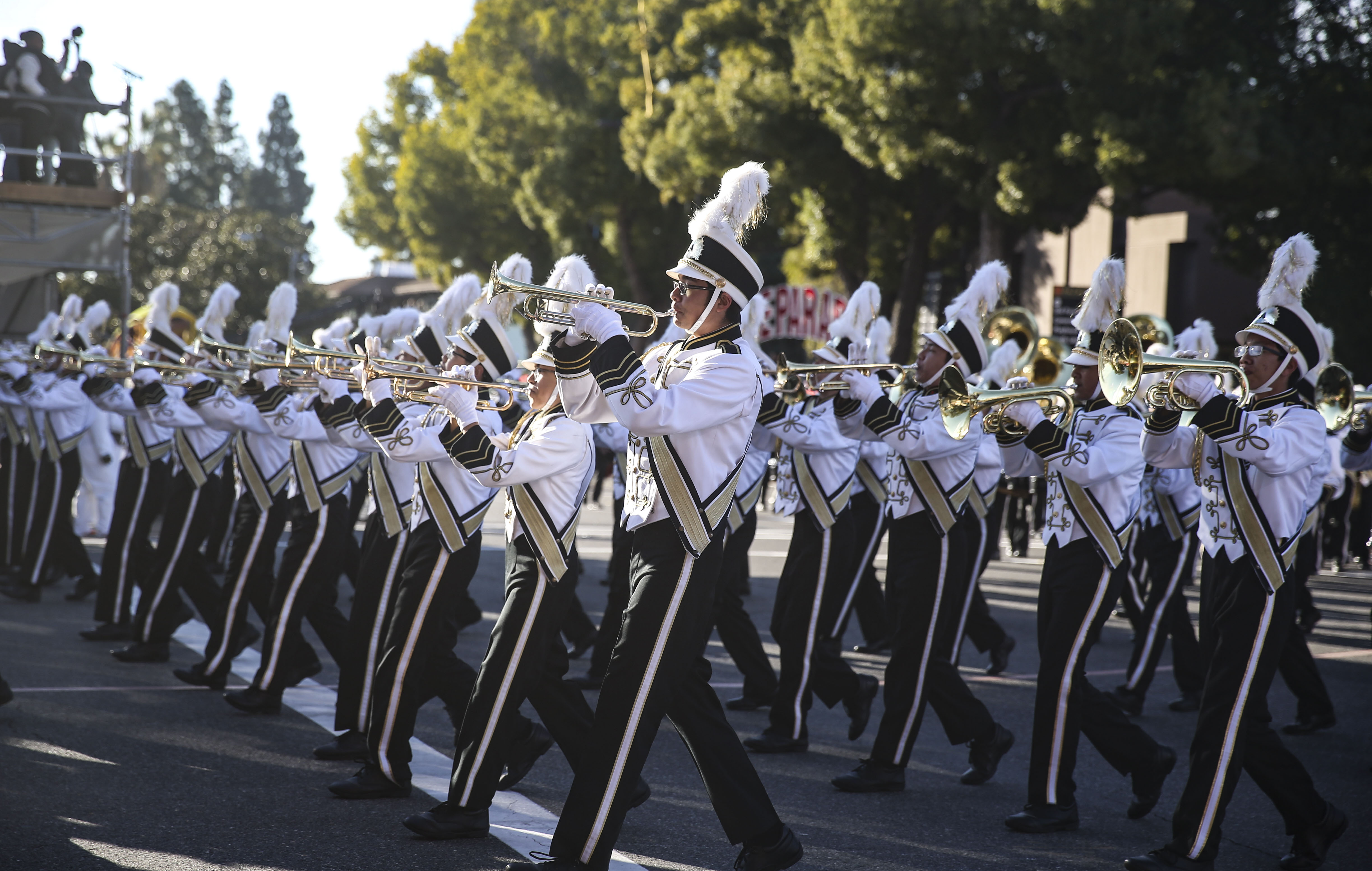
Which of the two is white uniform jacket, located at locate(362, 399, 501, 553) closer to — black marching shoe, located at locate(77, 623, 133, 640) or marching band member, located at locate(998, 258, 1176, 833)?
marching band member, located at locate(998, 258, 1176, 833)

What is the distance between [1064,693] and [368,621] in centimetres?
280

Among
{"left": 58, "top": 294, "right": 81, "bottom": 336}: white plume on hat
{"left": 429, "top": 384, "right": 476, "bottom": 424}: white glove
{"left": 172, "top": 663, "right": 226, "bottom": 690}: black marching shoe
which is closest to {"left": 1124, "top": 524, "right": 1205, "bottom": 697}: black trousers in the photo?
{"left": 429, "top": 384, "right": 476, "bottom": 424}: white glove

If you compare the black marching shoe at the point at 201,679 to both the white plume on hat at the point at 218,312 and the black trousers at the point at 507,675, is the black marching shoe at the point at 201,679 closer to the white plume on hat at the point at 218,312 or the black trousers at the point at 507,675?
the white plume on hat at the point at 218,312

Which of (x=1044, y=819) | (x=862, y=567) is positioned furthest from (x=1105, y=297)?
(x=862, y=567)

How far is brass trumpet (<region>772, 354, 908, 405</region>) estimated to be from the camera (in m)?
6.46

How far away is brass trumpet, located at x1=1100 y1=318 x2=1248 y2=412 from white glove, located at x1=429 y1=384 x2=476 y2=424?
2.37 meters

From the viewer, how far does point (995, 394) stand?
5.54 metres

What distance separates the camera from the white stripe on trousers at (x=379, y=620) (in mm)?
5508

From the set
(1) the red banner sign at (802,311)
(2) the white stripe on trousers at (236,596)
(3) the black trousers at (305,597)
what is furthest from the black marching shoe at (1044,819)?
(1) the red banner sign at (802,311)

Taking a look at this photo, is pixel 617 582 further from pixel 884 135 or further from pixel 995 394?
pixel 884 135

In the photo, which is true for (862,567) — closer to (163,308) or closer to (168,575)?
(168,575)

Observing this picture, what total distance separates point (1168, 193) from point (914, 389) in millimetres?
21160

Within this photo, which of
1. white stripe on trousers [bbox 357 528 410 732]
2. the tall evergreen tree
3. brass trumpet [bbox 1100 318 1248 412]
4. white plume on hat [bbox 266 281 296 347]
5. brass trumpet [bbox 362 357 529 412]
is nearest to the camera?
brass trumpet [bbox 1100 318 1248 412]

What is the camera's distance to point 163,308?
930cm
